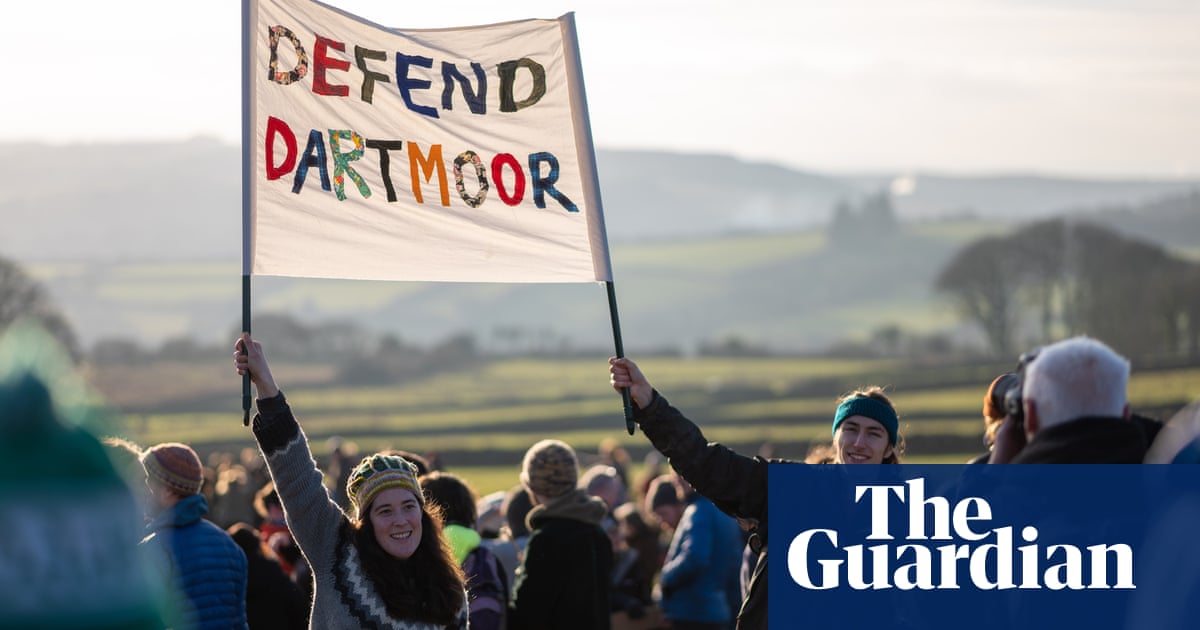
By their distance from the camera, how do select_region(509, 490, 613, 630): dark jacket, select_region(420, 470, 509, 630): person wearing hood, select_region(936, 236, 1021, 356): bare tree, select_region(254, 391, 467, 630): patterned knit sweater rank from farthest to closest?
select_region(936, 236, 1021, 356): bare tree
select_region(509, 490, 613, 630): dark jacket
select_region(420, 470, 509, 630): person wearing hood
select_region(254, 391, 467, 630): patterned knit sweater

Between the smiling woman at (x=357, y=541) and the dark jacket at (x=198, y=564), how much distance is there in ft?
3.24

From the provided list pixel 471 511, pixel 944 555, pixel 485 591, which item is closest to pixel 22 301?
pixel 471 511

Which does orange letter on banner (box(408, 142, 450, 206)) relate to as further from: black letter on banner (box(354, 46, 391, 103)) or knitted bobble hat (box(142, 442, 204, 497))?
knitted bobble hat (box(142, 442, 204, 497))

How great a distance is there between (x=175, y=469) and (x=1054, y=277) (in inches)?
3943

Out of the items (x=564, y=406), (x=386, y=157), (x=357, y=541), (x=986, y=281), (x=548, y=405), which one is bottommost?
(x=357, y=541)

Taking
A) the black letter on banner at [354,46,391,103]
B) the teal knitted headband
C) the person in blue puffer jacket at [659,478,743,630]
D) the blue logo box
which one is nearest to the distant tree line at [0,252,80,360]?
the person in blue puffer jacket at [659,478,743,630]

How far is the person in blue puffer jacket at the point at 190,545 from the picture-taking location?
659 cm

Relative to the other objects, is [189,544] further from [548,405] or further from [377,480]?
[548,405]

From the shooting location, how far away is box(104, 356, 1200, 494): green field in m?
47.9

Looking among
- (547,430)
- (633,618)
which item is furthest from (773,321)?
(633,618)

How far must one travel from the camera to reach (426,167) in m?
7.17

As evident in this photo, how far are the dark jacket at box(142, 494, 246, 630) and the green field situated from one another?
22.6 meters

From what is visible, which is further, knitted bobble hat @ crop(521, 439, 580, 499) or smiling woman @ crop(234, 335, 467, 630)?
knitted bobble hat @ crop(521, 439, 580, 499)

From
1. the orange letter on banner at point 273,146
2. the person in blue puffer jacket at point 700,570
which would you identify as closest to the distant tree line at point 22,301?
the person in blue puffer jacket at point 700,570
